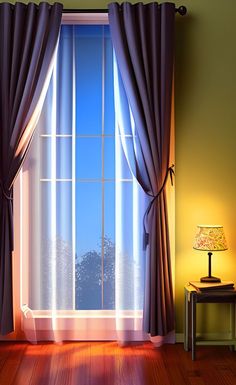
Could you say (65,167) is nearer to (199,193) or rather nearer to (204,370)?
(199,193)

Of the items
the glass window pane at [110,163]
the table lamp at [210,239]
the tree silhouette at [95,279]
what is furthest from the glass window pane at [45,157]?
the table lamp at [210,239]

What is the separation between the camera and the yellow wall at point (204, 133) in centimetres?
405

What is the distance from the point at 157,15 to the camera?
3867mm

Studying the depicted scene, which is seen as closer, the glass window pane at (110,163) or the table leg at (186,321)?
the table leg at (186,321)

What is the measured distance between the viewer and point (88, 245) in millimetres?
4062

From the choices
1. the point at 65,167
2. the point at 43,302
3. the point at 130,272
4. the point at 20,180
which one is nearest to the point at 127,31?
the point at 65,167

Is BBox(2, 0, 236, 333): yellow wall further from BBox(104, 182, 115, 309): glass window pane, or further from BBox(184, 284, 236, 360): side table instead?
BBox(104, 182, 115, 309): glass window pane

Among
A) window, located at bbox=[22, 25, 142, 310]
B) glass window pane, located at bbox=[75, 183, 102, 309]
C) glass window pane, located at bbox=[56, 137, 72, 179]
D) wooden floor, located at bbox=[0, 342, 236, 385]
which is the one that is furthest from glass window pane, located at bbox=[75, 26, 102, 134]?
wooden floor, located at bbox=[0, 342, 236, 385]

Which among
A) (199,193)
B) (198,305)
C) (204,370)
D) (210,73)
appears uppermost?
(210,73)

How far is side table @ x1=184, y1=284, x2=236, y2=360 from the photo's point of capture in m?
3.67

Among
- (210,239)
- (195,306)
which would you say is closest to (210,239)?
(210,239)

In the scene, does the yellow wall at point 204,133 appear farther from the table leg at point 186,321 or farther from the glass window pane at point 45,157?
the glass window pane at point 45,157

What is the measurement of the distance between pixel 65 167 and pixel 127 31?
1.13 meters

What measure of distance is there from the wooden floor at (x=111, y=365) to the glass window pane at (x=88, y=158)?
132 cm
